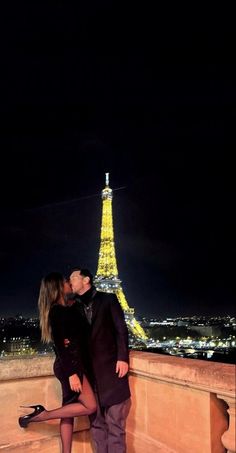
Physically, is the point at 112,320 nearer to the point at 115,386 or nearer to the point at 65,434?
the point at 115,386

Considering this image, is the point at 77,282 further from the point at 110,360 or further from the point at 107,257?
the point at 107,257

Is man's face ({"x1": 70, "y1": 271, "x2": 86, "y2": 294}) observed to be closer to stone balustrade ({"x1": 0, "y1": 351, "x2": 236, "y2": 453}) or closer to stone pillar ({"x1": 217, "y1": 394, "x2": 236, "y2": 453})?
stone balustrade ({"x1": 0, "y1": 351, "x2": 236, "y2": 453})

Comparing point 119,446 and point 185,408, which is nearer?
point 185,408

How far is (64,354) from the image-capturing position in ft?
12.7

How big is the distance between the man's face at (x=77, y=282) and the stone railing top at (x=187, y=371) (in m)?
0.84

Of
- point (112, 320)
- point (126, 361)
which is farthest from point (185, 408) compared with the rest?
point (112, 320)

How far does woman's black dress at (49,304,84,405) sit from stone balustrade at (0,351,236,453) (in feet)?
2.19

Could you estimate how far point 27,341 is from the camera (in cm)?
9325

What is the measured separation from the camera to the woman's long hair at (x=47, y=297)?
4.01 m

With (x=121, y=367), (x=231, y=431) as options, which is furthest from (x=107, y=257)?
(x=231, y=431)

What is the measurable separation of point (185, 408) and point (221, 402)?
358mm

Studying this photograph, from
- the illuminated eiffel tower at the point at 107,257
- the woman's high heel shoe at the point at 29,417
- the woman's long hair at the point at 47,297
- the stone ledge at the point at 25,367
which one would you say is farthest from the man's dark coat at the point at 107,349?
the illuminated eiffel tower at the point at 107,257

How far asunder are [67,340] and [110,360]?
1.42 feet

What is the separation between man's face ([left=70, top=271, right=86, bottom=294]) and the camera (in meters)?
4.17
